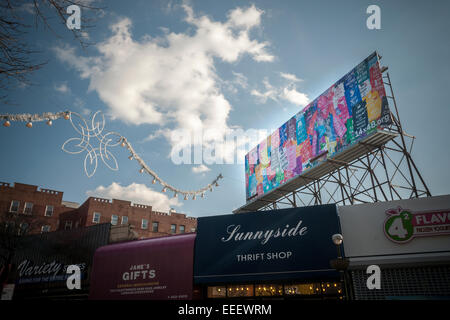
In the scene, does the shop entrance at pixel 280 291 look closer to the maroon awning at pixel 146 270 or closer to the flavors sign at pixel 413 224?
the maroon awning at pixel 146 270

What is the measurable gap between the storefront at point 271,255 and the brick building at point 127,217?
29629mm

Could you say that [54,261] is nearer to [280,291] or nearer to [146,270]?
[146,270]

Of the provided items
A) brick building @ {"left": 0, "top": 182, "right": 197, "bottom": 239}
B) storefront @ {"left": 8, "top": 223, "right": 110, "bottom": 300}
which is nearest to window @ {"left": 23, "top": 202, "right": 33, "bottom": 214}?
brick building @ {"left": 0, "top": 182, "right": 197, "bottom": 239}

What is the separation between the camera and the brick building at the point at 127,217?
4347 centimetres

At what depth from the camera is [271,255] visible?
14.1 m

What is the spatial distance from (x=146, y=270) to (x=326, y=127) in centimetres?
1505

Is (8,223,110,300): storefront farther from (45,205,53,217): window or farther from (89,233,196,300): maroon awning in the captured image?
(45,205,53,217): window

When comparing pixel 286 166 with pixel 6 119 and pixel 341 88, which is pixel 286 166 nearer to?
pixel 341 88

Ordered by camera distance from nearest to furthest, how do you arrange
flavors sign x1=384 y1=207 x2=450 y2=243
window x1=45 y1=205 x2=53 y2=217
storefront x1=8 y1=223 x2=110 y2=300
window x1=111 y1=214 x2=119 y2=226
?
flavors sign x1=384 y1=207 x2=450 y2=243 → storefront x1=8 y1=223 x2=110 y2=300 → window x1=111 y1=214 x2=119 y2=226 → window x1=45 y1=205 x2=53 y2=217

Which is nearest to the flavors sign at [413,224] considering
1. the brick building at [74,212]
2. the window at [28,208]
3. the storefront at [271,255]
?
the storefront at [271,255]

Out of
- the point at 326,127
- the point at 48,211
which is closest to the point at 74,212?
the point at 48,211

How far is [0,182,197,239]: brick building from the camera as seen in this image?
42969 millimetres

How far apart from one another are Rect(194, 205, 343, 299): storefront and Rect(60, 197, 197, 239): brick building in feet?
97.2
